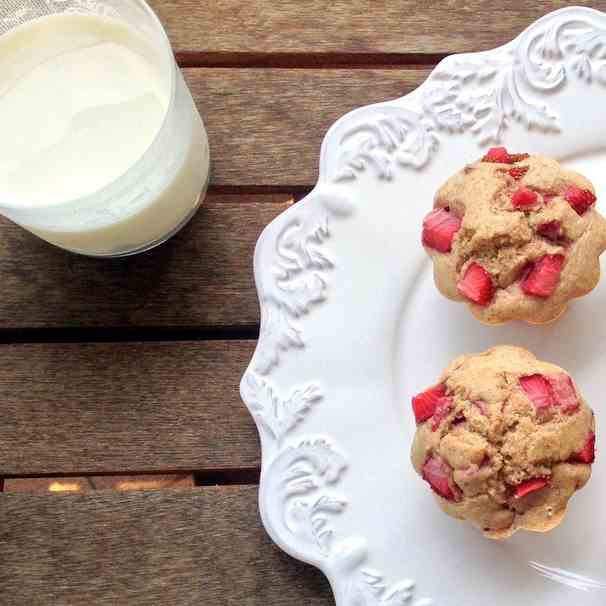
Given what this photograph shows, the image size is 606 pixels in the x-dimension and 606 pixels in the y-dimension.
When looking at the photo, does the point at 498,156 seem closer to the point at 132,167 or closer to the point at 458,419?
the point at 458,419

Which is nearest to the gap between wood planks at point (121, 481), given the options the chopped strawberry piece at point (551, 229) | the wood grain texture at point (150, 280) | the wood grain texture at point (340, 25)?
A: the wood grain texture at point (150, 280)

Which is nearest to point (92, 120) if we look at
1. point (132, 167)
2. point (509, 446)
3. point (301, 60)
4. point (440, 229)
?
point (132, 167)

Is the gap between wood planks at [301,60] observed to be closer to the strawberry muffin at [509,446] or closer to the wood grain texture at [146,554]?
the strawberry muffin at [509,446]

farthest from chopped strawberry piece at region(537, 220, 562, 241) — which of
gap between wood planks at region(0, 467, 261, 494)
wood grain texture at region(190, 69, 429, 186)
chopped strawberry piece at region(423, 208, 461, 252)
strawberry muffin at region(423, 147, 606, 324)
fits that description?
gap between wood planks at region(0, 467, 261, 494)

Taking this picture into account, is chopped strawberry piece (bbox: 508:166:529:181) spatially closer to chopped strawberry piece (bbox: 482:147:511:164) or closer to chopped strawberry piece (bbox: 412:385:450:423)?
chopped strawberry piece (bbox: 482:147:511:164)

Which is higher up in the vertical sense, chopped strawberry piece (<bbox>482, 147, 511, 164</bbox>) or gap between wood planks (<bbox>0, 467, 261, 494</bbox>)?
chopped strawberry piece (<bbox>482, 147, 511, 164</bbox>)
